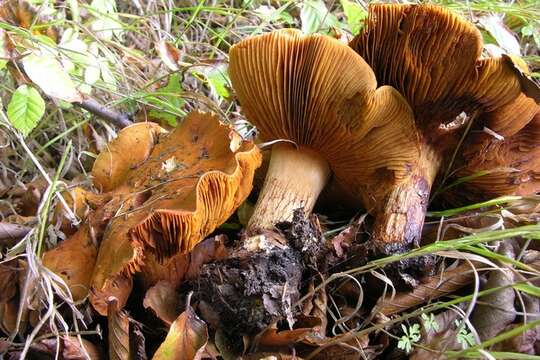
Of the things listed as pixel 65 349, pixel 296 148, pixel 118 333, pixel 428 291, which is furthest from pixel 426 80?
pixel 65 349

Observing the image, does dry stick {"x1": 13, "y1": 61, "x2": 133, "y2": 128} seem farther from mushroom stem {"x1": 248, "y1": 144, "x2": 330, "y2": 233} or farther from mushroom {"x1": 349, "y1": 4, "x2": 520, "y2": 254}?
mushroom {"x1": 349, "y1": 4, "x2": 520, "y2": 254}

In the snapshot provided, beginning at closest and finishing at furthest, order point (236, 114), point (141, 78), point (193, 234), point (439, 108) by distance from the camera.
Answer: point (193, 234) → point (439, 108) → point (236, 114) → point (141, 78)

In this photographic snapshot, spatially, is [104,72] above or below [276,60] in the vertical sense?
below

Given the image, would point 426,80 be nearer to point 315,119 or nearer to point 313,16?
point 315,119

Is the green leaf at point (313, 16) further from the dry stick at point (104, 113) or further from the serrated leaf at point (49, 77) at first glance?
the serrated leaf at point (49, 77)

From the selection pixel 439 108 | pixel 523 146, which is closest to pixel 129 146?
pixel 439 108

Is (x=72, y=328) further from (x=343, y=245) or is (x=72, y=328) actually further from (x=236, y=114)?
(x=236, y=114)
